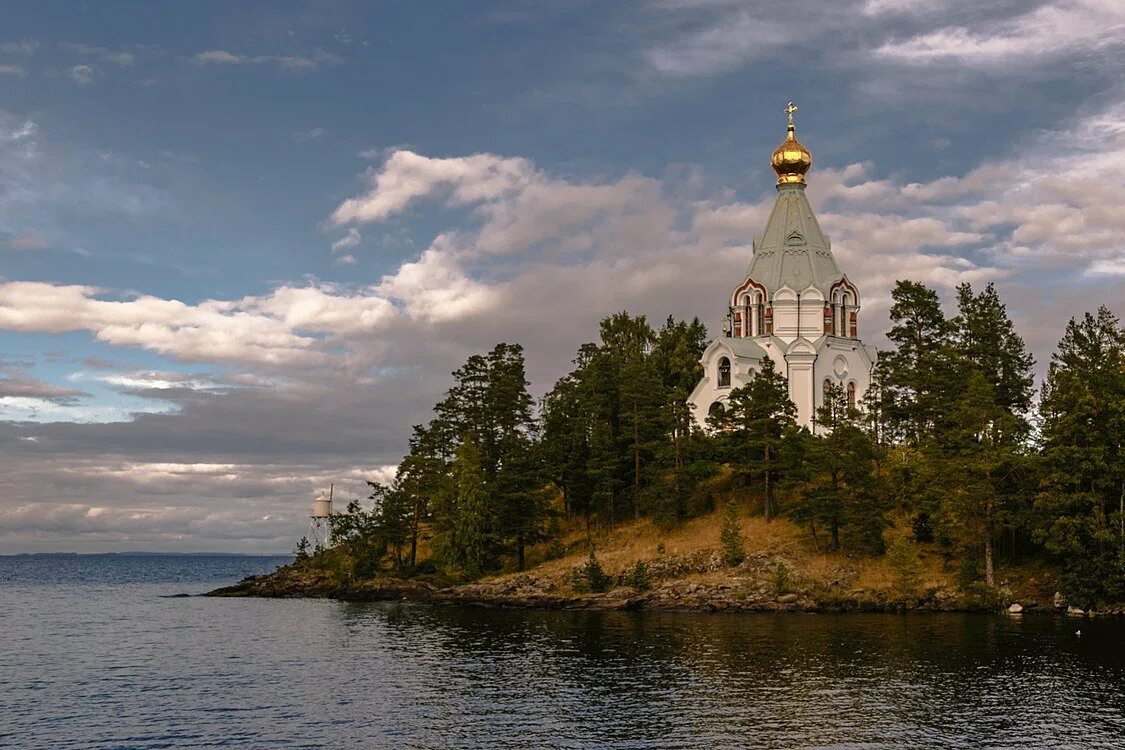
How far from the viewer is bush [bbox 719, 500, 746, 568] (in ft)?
253

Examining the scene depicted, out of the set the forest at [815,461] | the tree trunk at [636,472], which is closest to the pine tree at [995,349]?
the forest at [815,461]

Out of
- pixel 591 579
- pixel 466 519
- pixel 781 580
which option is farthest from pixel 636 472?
pixel 781 580

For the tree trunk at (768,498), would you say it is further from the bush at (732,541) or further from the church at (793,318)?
the church at (793,318)

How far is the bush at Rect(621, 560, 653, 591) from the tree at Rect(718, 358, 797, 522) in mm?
11363

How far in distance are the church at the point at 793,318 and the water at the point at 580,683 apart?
3315cm

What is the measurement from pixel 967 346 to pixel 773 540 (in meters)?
22.8

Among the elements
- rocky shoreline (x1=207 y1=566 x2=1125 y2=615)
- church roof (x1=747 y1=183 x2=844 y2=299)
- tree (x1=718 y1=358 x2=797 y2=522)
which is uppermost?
church roof (x1=747 y1=183 x2=844 y2=299)

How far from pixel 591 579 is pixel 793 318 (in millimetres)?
34751

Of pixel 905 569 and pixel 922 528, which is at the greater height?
pixel 922 528

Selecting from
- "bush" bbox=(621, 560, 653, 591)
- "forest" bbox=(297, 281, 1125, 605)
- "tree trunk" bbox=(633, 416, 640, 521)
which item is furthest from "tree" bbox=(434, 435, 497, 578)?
"bush" bbox=(621, 560, 653, 591)

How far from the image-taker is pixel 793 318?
98000 mm

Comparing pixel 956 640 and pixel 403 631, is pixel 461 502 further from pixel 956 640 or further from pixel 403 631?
pixel 956 640

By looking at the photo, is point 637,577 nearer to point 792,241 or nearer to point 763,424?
point 763,424

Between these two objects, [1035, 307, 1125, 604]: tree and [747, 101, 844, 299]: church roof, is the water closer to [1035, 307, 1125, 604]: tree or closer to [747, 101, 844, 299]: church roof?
[1035, 307, 1125, 604]: tree
